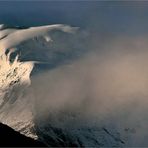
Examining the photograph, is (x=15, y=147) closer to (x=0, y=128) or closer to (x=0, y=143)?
(x=0, y=143)

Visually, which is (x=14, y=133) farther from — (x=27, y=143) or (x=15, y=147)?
(x=15, y=147)

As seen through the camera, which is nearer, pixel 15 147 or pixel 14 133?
pixel 15 147

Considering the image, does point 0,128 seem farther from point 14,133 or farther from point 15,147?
point 15,147

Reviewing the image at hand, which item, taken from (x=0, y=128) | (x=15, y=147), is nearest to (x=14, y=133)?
(x=0, y=128)

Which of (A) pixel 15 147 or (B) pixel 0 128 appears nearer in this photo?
(A) pixel 15 147

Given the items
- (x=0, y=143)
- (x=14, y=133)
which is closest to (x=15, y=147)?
(x=0, y=143)

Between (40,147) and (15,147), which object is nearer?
(15,147)
